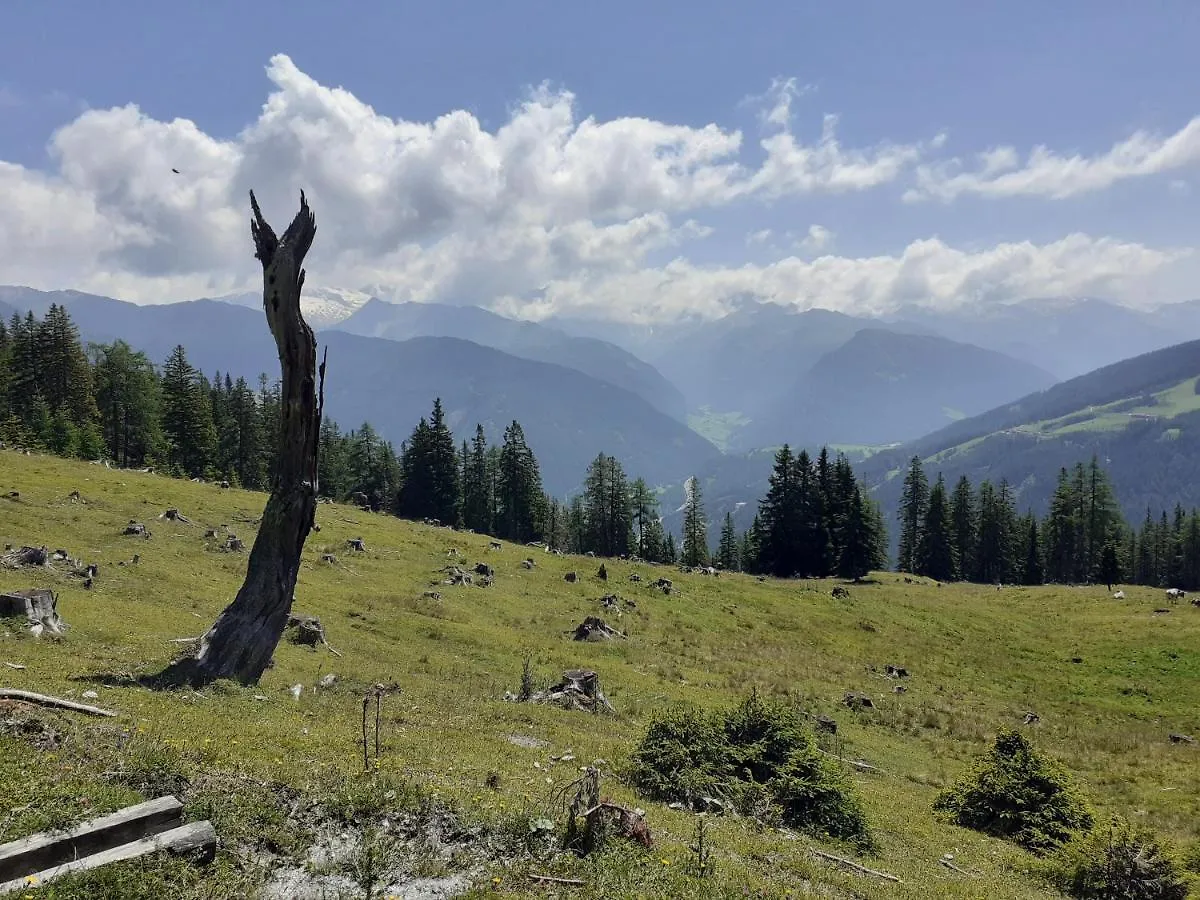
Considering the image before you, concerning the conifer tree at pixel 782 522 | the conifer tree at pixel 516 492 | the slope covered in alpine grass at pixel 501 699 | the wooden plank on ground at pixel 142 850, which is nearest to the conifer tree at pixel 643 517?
the conifer tree at pixel 516 492

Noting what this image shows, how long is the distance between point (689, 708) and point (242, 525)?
3485 centimetres

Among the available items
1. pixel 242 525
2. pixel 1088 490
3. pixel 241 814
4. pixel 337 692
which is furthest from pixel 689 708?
Result: pixel 1088 490

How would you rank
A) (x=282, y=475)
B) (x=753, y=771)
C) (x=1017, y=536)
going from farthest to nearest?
(x=1017, y=536)
(x=282, y=475)
(x=753, y=771)

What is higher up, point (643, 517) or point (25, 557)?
point (643, 517)

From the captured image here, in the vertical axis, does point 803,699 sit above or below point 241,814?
below

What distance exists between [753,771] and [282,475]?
46.5 feet

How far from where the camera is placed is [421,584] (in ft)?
136

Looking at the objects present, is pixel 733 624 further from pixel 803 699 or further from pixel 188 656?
pixel 188 656

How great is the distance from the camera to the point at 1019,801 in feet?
59.0

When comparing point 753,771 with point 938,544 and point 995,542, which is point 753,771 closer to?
point 938,544

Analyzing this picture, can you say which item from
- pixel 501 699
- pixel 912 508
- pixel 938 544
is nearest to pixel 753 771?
pixel 501 699

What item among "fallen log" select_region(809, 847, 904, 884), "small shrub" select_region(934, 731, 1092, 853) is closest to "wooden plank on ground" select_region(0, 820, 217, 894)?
"fallen log" select_region(809, 847, 904, 884)

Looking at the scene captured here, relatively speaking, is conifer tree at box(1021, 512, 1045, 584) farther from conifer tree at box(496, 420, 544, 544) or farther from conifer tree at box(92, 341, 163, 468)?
conifer tree at box(92, 341, 163, 468)

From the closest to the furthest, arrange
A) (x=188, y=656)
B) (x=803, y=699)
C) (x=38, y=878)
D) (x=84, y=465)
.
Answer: (x=38, y=878), (x=188, y=656), (x=803, y=699), (x=84, y=465)
